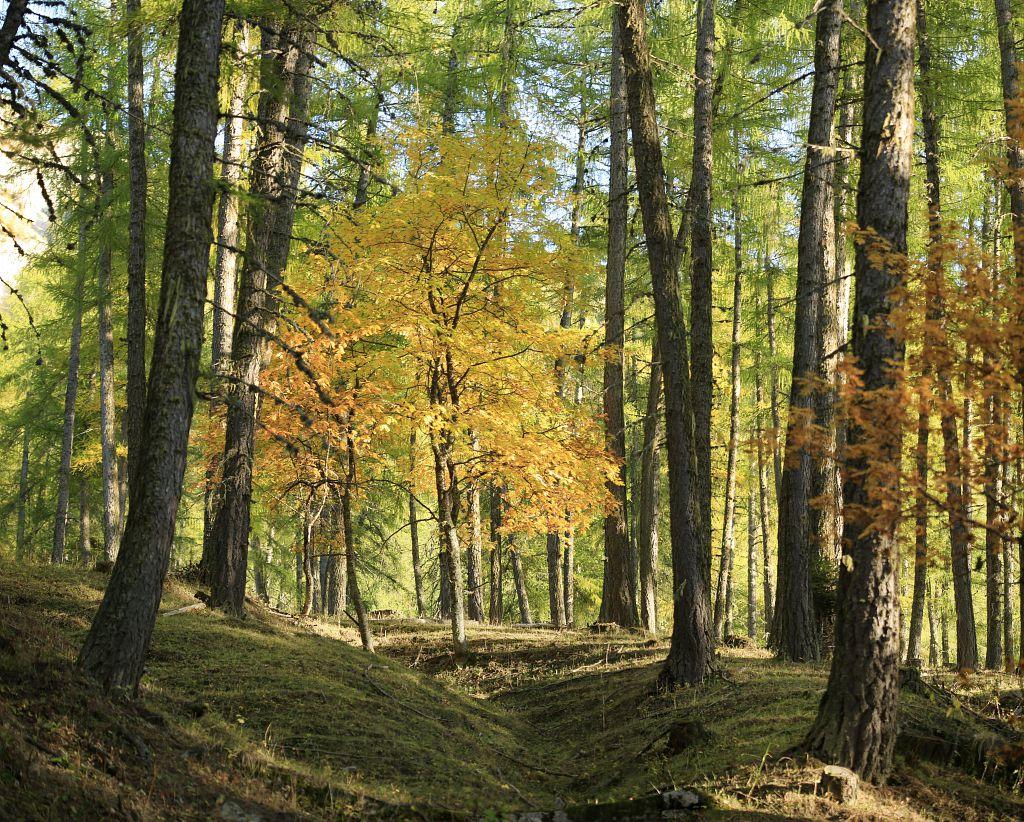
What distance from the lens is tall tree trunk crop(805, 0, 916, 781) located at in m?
6.06

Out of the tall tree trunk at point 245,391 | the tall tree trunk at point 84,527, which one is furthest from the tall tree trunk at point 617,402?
the tall tree trunk at point 84,527

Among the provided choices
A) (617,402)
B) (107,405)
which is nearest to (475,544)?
(617,402)

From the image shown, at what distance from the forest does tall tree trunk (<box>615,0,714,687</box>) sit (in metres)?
0.05

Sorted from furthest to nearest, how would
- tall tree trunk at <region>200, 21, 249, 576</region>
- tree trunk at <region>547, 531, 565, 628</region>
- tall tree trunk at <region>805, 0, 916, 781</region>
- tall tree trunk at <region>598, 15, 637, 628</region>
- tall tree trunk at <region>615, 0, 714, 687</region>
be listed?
1. tree trunk at <region>547, 531, 565, 628</region>
2. tall tree trunk at <region>598, 15, 637, 628</region>
3. tall tree trunk at <region>200, 21, 249, 576</region>
4. tall tree trunk at <region>615, 0, 714, 687</region>
5. tall tree trunk at <region>805, 0, 916, 781</region>

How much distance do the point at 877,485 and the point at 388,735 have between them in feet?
16.2

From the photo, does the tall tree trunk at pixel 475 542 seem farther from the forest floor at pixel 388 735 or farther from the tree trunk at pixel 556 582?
the forest floor at pixel 388 735

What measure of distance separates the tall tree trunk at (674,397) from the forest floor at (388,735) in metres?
0.57

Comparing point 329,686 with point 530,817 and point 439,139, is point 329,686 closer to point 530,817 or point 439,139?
point 530,817

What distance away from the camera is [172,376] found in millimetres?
6617

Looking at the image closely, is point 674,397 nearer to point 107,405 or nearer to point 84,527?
point 107,405

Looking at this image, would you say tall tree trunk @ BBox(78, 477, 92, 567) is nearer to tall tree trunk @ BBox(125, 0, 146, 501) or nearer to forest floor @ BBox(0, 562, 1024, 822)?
tall tree trunk @ BBox(125, 0, 146, 501)

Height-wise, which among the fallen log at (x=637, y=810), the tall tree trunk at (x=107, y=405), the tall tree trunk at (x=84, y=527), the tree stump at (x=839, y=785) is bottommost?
the fallen log at (x=637, y=810)

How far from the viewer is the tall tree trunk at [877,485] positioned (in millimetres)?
6059

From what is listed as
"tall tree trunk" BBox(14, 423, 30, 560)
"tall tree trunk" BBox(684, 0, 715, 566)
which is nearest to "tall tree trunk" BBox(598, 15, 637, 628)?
"tall tree trunk" BBox(684, 0, 715, 566)
